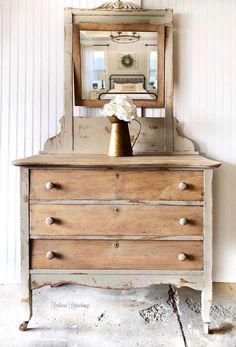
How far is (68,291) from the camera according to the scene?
94.7 inches

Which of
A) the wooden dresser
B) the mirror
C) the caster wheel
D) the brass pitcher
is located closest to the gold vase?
the brass pitcher

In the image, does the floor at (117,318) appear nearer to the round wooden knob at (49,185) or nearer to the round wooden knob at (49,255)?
the round wooden knob at (49,255)

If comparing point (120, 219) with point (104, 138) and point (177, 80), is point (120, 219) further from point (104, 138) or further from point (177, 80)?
point (177, 80)

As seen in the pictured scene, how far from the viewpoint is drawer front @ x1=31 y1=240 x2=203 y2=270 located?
189 cm

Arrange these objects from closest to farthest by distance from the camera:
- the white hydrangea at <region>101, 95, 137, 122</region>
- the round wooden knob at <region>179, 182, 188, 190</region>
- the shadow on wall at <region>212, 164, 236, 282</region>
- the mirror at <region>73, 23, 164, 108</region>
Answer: the round wooden knob at <region>179, 182, 188, 190</region>, the white hydrangea at <region>101, 95, 137, 122</region>, the mirror at <region>73, 23, 164, 108</region>, the shadow on wall at <region>212, 164, 236, 282</region>

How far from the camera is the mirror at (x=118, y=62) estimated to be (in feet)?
7.80

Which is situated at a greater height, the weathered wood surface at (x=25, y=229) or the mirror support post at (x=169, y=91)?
the mirror support post at (x=169, y=91)

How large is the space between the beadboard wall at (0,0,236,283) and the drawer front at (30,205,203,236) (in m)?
0.70

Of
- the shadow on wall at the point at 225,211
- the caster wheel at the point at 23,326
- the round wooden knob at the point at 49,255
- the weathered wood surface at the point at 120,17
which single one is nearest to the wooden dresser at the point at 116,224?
the round wooden knob at the point at 49,255

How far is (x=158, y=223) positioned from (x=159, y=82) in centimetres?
101

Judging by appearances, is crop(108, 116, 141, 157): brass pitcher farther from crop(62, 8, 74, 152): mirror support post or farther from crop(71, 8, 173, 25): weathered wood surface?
crop(71, 8, 173, 25): weathered wood surface

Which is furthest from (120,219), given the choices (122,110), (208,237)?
(122,110)

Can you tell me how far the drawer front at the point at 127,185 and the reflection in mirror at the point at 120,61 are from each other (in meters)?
0.73

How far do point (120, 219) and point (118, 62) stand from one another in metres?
1.09
